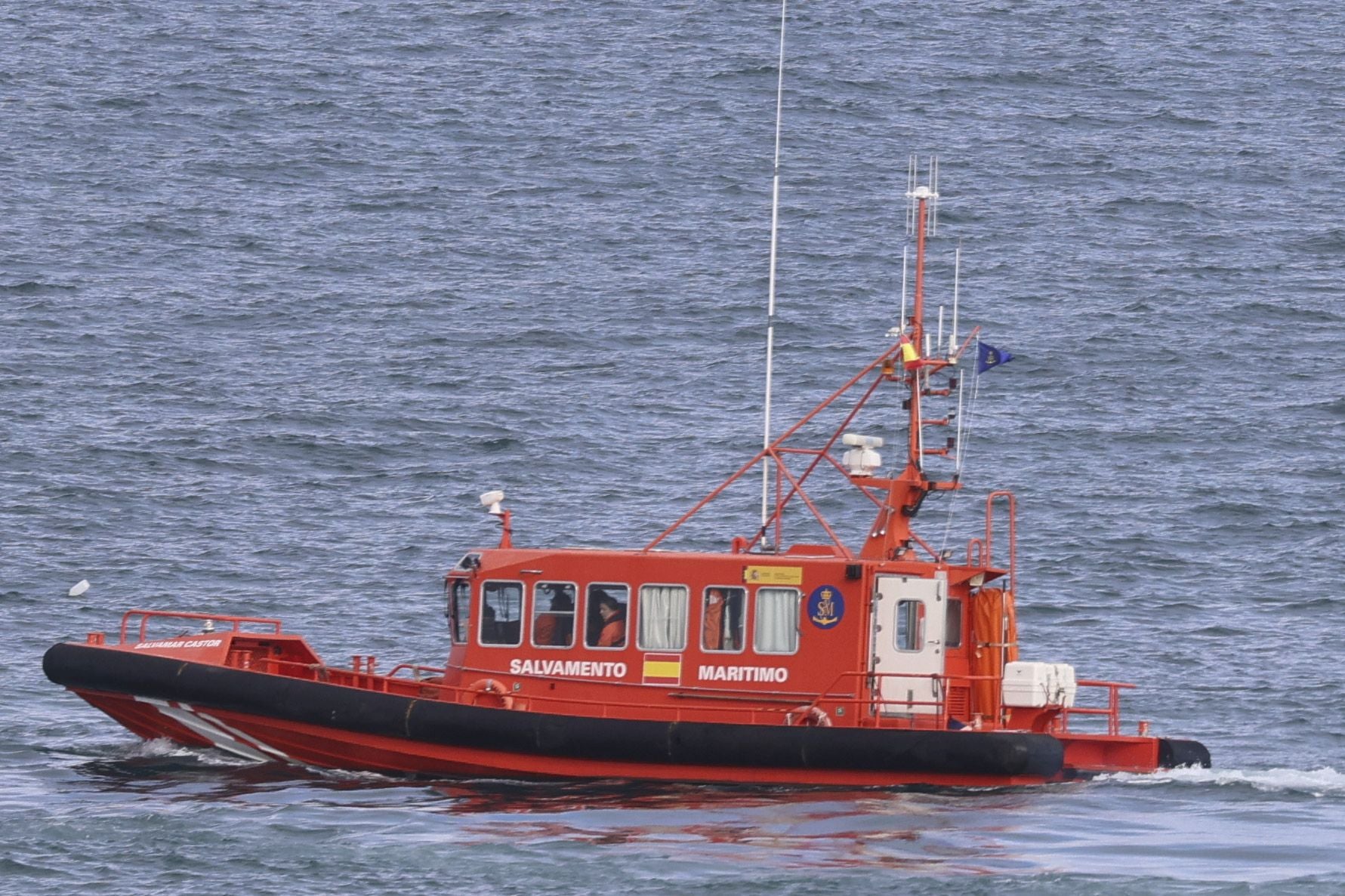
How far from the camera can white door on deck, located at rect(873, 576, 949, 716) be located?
19.0 meters

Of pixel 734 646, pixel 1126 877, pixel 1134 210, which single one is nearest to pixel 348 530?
pixel 734 646

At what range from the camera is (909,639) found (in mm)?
19109

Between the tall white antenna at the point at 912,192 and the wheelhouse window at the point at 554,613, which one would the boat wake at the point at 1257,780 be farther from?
the wheelhouse window at the point at 554,613

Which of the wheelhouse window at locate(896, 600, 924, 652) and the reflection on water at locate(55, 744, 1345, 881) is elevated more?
the wheelhouse window at locate(896, 600, 924, 652)

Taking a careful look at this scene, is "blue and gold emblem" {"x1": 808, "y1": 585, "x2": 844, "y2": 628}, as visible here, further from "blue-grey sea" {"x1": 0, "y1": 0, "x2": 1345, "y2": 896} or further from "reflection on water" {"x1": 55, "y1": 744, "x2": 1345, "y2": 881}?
"blue-grey sea" {"x1": 0, "y1": 0, "x2": 1345, "y2": 896}

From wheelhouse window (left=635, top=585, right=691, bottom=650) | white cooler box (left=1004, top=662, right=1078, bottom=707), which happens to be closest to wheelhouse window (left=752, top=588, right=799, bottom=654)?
wheelhouse window (left=635, top=585, right=691, bottom=650)

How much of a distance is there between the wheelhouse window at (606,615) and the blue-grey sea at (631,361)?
1.26 meters

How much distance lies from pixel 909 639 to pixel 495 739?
359cm

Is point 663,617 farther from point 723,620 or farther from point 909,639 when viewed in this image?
point 909,639

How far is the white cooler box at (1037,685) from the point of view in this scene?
62.7 ft

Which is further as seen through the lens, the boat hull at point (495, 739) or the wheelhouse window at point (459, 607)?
the wheelhouse window at point (459, 607)

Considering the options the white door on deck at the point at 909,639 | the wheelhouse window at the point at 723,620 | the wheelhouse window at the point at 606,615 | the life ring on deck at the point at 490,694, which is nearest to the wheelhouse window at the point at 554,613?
the wheelhouse window at the point at 606,615

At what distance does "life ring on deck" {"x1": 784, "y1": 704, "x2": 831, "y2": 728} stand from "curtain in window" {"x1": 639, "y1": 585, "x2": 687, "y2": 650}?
1073mm

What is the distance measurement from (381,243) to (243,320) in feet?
19.7
